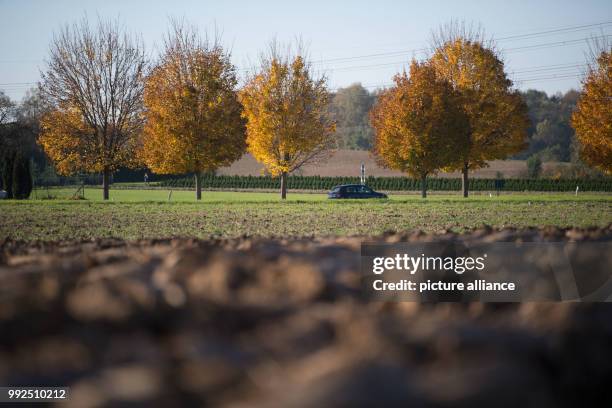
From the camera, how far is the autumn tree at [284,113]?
3825cm

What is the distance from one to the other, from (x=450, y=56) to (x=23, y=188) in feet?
96.9

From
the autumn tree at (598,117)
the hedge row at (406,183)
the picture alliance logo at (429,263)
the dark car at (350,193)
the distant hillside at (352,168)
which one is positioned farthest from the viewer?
the distant hillside at (352,168)

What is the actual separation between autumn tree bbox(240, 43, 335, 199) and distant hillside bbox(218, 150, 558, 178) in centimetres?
4446

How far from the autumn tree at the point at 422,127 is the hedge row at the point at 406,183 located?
22.0m

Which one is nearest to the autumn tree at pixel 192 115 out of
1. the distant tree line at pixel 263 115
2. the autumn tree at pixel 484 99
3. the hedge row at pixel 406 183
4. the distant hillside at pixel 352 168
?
the distant tree line at pixel 263 115

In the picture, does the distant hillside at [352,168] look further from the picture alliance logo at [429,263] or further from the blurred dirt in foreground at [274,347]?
the blurred dirt in foreground at [274,347]

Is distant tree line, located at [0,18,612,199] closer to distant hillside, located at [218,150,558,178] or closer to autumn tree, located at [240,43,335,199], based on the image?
autumn tree, located at [240,43,335,199]

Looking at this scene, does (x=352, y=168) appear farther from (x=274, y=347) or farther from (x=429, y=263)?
(x=274, y=347)

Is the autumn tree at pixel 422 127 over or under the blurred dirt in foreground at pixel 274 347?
over

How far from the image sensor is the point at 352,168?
94.2 metres

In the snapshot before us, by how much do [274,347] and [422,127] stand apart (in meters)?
37.5

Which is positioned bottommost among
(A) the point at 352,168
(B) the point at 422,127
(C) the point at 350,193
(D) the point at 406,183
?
(C) the point at 350,193

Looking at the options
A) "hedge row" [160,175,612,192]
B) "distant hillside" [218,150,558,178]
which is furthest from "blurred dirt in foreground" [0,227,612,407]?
"distant hillside" [218,150,558,178]

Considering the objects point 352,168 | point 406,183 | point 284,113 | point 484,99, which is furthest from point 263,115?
point 352,168
